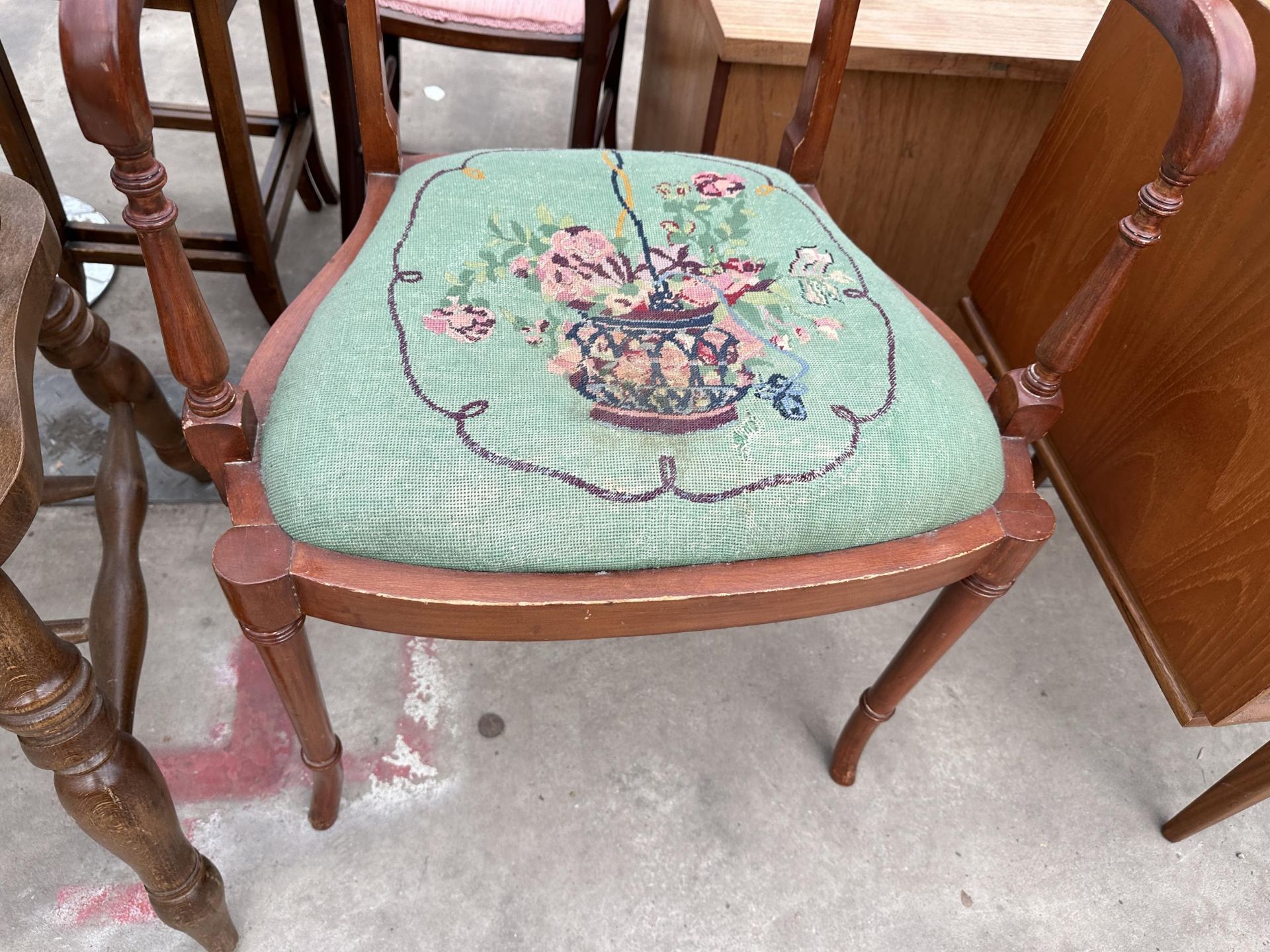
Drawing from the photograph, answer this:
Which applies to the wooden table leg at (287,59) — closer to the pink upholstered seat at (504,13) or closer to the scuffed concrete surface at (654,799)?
the pink upholstered seat at (504,13)

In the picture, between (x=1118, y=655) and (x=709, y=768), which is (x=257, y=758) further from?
(x=1118, y=655)

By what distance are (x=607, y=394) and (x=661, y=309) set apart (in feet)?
0.41

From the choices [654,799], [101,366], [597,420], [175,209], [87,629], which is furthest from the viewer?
[654,799]

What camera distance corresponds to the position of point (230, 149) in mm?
1277

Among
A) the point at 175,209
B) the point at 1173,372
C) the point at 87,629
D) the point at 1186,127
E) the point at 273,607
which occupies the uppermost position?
the point at 1186,127

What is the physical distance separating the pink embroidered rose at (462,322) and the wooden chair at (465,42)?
0.67 meters

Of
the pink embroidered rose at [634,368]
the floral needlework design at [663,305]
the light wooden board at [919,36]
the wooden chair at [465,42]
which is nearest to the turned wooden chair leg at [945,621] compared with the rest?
the floral needlework design at [663,305]

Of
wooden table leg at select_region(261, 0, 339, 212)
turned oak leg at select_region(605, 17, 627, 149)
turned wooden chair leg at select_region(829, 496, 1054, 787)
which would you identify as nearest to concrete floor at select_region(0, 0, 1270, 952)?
turned wooden chair leg at select_region(829, 496, 1054, 787)

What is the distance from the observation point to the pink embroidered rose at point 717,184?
945 mm

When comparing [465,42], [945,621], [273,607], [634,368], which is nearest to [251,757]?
[273,607]

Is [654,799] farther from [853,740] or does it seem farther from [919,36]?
[919,36]

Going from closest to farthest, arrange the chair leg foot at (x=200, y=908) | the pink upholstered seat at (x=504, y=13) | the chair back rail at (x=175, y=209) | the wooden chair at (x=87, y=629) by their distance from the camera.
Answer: the chair back rail at (x=175, y=209), the wooden chair at (x=87, y=629), the chair leg foot at (x=200, y=908), the pink upholstered seat at (x=504, y=13)

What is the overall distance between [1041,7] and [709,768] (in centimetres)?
121

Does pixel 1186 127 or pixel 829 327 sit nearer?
pixel 1186 127
